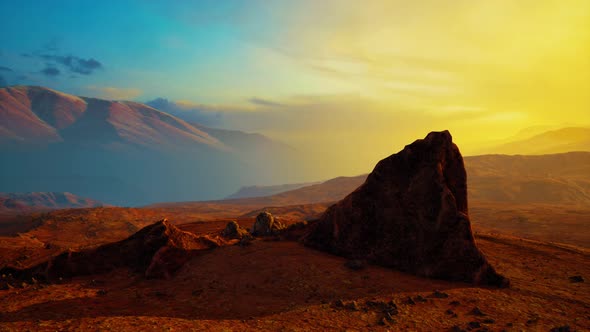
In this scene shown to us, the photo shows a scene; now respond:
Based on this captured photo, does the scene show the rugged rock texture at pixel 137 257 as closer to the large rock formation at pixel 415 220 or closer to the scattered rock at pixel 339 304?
the large rock formation at pixel 415 220

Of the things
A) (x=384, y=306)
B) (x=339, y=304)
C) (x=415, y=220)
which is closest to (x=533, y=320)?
(x=384, y=306)

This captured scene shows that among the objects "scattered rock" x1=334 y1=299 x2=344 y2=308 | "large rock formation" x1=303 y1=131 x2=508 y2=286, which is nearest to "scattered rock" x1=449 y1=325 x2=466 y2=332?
"scattered rock" x1=334 y1=299 x2=344 y2=308

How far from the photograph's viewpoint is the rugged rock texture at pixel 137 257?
13.8 m

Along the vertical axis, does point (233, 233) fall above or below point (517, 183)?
below

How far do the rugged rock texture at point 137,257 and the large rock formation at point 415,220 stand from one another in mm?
5900

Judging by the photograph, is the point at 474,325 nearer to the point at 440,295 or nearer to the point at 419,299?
the point at 419,299

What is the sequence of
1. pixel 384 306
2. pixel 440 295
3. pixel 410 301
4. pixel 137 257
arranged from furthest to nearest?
1. pixel 137 257
2. pixel 440 295
3. pixel 410 301
4. pixel 384 306

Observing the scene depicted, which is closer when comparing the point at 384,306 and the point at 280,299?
the point at 384,306

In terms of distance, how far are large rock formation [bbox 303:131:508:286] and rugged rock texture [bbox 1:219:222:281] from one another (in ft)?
19.4

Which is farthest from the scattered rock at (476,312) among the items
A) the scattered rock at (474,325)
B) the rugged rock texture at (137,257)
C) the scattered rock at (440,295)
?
the rugged rock texture at (137,257)

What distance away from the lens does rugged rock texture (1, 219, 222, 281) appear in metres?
13.8

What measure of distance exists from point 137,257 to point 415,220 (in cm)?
1236

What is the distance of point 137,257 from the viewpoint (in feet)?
48.9

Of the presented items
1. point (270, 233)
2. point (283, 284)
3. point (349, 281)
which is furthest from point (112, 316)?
point (270, 233)
